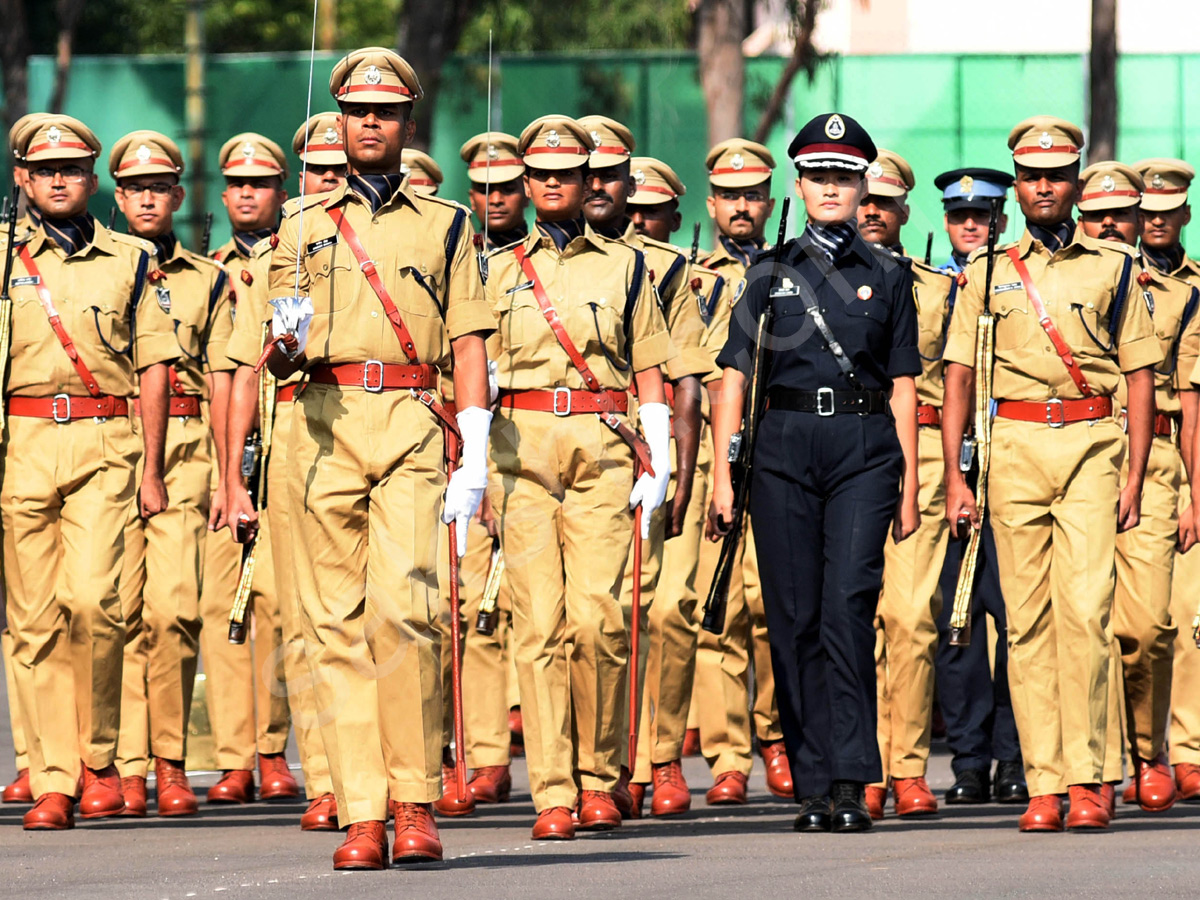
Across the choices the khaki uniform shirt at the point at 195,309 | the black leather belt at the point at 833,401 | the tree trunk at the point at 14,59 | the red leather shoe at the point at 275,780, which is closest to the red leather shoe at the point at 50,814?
the red leather shoe at the point at 275,780

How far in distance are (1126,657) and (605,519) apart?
271cm

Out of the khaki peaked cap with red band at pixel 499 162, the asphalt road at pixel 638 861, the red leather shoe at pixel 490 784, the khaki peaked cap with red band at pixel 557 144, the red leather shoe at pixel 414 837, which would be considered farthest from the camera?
the khaki peaked cap with red band at pixel 499 162

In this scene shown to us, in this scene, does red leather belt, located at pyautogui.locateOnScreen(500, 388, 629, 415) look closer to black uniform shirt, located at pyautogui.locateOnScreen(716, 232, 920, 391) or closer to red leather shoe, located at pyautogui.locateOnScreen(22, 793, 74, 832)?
black uniform shirt, located at pyautogui.locateOnScreen(716, 232, 920, 391)

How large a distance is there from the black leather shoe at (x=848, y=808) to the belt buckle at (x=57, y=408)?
3184 mm

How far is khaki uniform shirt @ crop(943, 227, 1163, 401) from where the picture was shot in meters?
10.1

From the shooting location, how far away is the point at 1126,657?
36.7 feet

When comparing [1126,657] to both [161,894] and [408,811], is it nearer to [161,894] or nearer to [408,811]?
[408,811]

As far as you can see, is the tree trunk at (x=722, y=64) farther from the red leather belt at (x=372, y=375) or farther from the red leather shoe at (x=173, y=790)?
the red leather belt at (x=372, y=375)

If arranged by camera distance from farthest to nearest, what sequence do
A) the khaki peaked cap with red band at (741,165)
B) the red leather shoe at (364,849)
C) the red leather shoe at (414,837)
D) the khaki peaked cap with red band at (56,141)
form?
1. the khaki peaked cap with red band at (741,165)
2. the khaki peaked cap with red band at (56,141)
3. the red leather shoe at (414,837)
4. the red leather shoe at (364,849)

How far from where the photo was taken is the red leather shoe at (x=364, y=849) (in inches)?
329

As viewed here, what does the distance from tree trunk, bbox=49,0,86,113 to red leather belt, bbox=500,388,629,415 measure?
741 inches

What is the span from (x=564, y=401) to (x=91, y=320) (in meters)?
1.89

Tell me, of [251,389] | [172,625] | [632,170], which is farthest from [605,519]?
[632,170]

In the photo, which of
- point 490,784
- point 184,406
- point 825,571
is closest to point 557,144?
point 825,571
